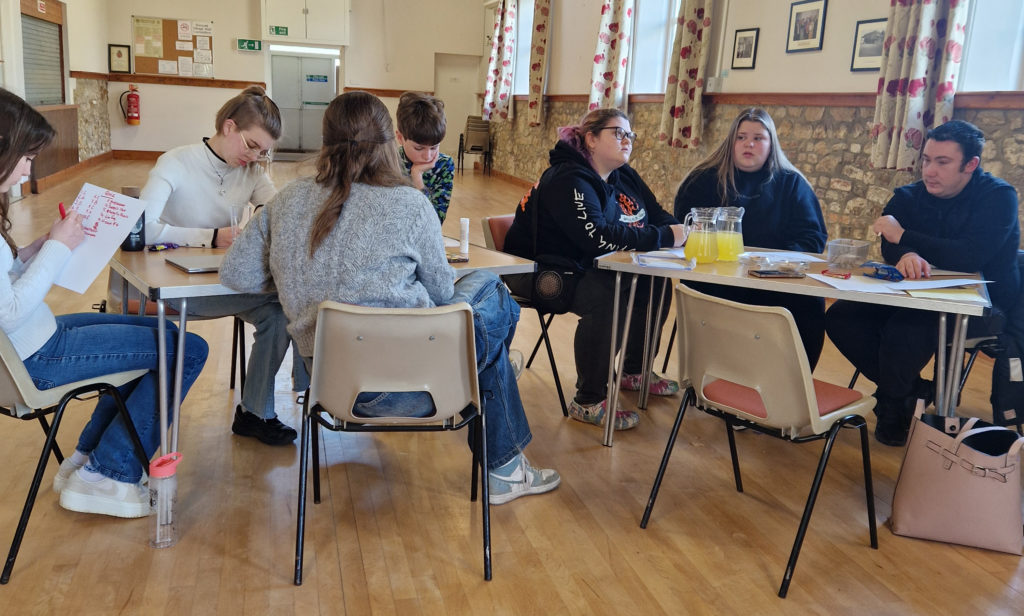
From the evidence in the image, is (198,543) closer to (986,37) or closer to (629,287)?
(629,287)

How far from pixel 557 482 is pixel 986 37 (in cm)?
319

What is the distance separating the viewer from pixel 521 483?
237cm

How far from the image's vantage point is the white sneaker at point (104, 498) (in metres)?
2.13

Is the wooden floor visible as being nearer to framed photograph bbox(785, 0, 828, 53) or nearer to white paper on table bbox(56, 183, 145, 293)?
white paper on table bbox(56, 183, 145, 293)

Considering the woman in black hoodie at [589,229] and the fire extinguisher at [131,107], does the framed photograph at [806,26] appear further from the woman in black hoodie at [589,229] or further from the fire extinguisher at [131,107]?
the fire extinguisher at [131,107]

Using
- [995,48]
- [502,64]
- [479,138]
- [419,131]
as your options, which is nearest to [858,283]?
[419,131]

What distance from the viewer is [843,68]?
474 cm

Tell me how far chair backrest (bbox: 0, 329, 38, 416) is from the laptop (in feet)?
1.51

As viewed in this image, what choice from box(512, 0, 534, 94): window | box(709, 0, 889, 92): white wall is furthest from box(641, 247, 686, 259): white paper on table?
box(512, 0, 534, 94): window

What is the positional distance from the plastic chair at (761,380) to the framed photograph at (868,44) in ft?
9.70

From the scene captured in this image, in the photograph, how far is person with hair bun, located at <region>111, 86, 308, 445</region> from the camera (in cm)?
252

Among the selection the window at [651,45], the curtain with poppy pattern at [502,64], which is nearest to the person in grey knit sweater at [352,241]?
the window at [651,45]

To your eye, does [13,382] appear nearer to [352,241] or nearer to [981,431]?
[352,241]

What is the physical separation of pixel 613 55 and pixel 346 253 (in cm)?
636
